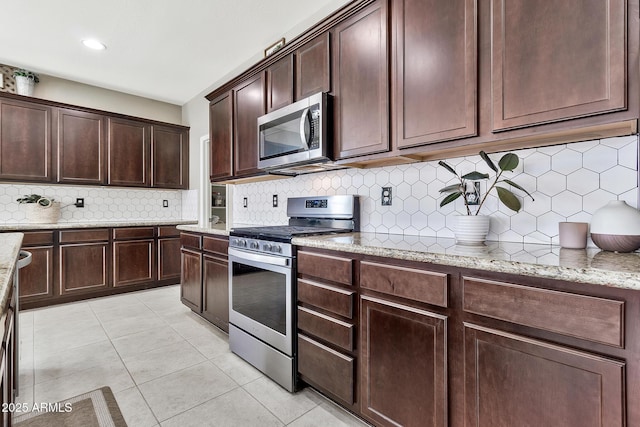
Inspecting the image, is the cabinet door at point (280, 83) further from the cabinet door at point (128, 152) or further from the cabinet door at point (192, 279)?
the cabinet door at point (128, 152)

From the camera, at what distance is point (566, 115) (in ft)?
3.78

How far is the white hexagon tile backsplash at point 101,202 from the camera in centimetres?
358

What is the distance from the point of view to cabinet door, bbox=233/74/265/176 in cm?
264

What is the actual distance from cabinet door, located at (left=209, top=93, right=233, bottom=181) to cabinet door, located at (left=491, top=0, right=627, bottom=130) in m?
2.32

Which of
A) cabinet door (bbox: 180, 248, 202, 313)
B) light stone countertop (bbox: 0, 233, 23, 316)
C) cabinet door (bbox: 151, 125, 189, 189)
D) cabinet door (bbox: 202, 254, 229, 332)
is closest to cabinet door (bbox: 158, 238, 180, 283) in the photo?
cabinet door (bbox: 151, 125, 189, 189)

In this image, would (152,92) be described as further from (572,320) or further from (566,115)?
(572,320)

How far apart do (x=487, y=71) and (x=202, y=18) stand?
2.49 m

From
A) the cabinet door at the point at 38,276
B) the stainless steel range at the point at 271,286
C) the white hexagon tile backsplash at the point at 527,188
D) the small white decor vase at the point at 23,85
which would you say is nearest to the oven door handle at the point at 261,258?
the stainless steel range at the point at 271,286

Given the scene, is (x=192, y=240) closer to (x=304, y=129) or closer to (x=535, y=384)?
(x=304, y=129)

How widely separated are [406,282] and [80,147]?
425 centimetres

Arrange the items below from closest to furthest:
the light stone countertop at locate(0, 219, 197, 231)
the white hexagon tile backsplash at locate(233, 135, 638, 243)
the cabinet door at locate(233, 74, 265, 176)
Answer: the white hexagon tile backsplash at locate(233, 135, 638, 243) → the cabinet door at locate(233, 74, 265, 176) → the light stone countertop at locate(0, 219, 197, 231)

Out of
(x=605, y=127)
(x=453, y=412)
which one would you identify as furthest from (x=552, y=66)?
(x=453, y=412)

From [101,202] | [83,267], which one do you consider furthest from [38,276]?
[101,202]

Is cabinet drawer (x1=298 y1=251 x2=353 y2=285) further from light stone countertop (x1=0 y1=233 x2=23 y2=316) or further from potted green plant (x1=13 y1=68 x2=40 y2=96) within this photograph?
potted green plant (x1=13 y1=68 x2=40 y2=96)
